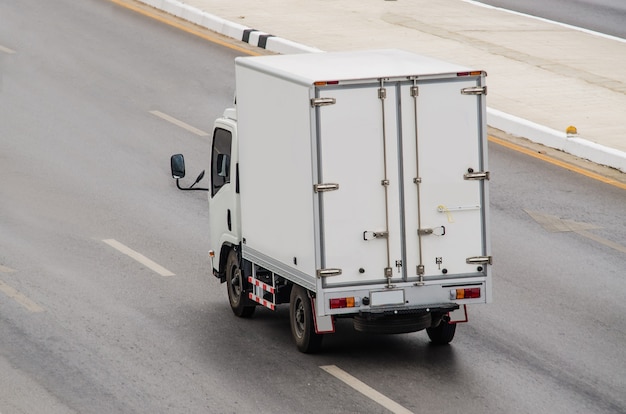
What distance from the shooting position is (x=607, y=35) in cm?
2938

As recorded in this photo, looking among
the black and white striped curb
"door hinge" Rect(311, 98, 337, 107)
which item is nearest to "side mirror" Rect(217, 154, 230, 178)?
"door hinge" Rect(311, 98, 337, 107)

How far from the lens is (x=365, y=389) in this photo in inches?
483

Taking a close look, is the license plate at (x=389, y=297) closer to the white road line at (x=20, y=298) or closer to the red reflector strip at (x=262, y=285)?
the red reflector strip at (x=262, y=285)

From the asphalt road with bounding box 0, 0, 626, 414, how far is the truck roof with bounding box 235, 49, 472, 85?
2629 millimetres

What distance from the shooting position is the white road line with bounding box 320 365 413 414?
1178 cm

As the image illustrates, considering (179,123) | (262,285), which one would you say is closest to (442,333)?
(262,285)

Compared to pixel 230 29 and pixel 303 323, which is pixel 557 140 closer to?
pixel 303 323

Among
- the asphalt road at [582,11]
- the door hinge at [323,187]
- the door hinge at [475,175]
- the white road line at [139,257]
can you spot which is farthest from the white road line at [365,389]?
the asphalt road at [582,11]

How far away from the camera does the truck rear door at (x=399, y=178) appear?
12359 mm

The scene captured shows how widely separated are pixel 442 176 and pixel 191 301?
3.78 m

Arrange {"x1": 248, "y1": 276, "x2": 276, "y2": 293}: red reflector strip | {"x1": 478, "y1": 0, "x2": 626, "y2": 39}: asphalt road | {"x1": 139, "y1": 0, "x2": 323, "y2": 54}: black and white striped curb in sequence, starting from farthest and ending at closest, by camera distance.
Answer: {"x1": 478, "y1": 0, "x2": 626, "y2": 39}: asphalt road < {"x1": 139, "y1": 0, "x2": 323, "y2": 54}: black and white striped curb < {"x1": 248, "y1": 276, "x2": 276, "y2": 293}: red reflector strip

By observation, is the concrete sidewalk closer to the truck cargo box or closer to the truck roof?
the truck roof

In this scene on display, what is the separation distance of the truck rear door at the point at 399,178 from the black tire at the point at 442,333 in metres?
0.92

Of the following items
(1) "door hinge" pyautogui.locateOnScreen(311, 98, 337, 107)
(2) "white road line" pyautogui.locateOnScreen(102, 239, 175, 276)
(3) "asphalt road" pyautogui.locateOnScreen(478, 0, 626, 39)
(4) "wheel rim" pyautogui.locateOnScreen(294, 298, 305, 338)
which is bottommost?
(2) "white road line" pyautogui.locateOnScreen(102, 239, 175, 276)
